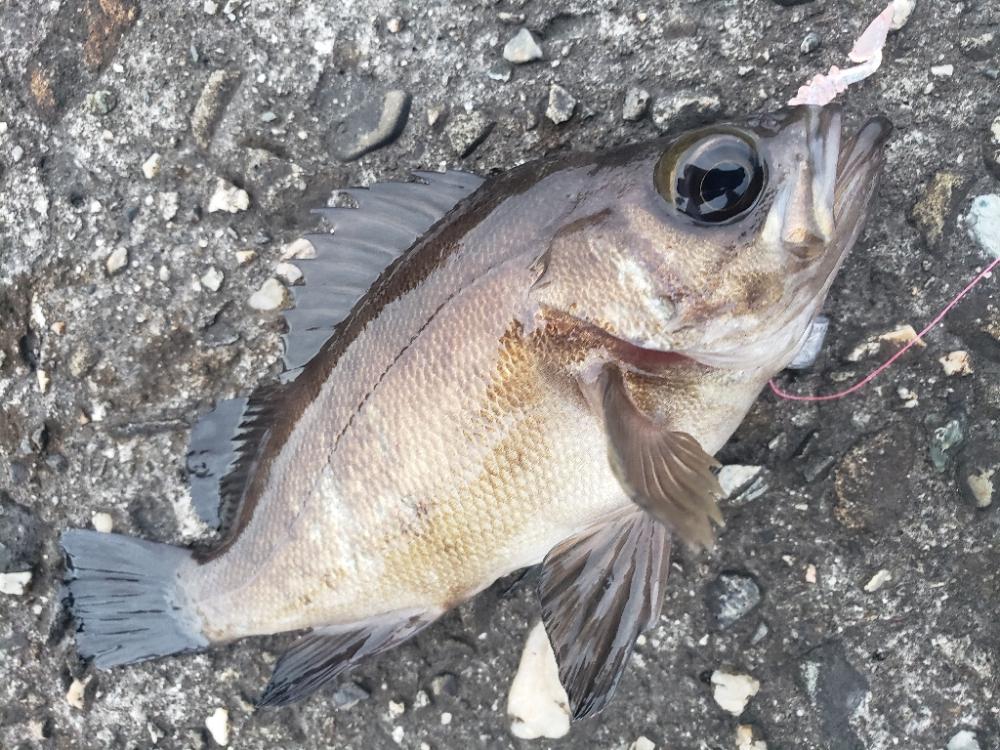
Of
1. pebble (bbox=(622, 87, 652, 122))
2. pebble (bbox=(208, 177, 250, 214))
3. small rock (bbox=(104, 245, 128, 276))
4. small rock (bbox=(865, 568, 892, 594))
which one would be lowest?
small rock (bbox=(865, 568, 892, 594))

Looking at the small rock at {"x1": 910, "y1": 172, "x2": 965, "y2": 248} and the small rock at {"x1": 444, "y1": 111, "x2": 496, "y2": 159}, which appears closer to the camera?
the small rock at {"x1": 910, "y1": 172, "x2": 965, "y2": 248}

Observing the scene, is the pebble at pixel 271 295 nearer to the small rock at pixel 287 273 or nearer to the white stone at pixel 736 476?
the small rock at pixel 287 273

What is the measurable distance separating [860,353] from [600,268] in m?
0.74

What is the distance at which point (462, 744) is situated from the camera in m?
1.90

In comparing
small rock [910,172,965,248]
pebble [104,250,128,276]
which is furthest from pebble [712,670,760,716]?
pebble [104,250,128,276]

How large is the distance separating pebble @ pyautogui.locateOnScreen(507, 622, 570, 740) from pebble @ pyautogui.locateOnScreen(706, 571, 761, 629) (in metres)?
0.41

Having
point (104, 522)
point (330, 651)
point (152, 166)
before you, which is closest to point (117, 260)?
point (152, 166)

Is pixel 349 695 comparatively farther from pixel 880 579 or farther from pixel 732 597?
pixel 880 579

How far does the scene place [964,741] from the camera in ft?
5.82

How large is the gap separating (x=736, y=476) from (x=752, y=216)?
2.27 ft

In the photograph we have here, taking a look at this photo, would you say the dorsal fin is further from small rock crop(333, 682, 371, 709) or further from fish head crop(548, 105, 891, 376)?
small rock crop(333, 682, 371, 709)

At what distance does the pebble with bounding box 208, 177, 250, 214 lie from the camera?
1929 mm

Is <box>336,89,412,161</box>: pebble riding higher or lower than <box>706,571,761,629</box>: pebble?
higher

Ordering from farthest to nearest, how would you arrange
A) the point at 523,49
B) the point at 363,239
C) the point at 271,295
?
the point at 271,295 < the point at 523,49 < the point at 363,239
